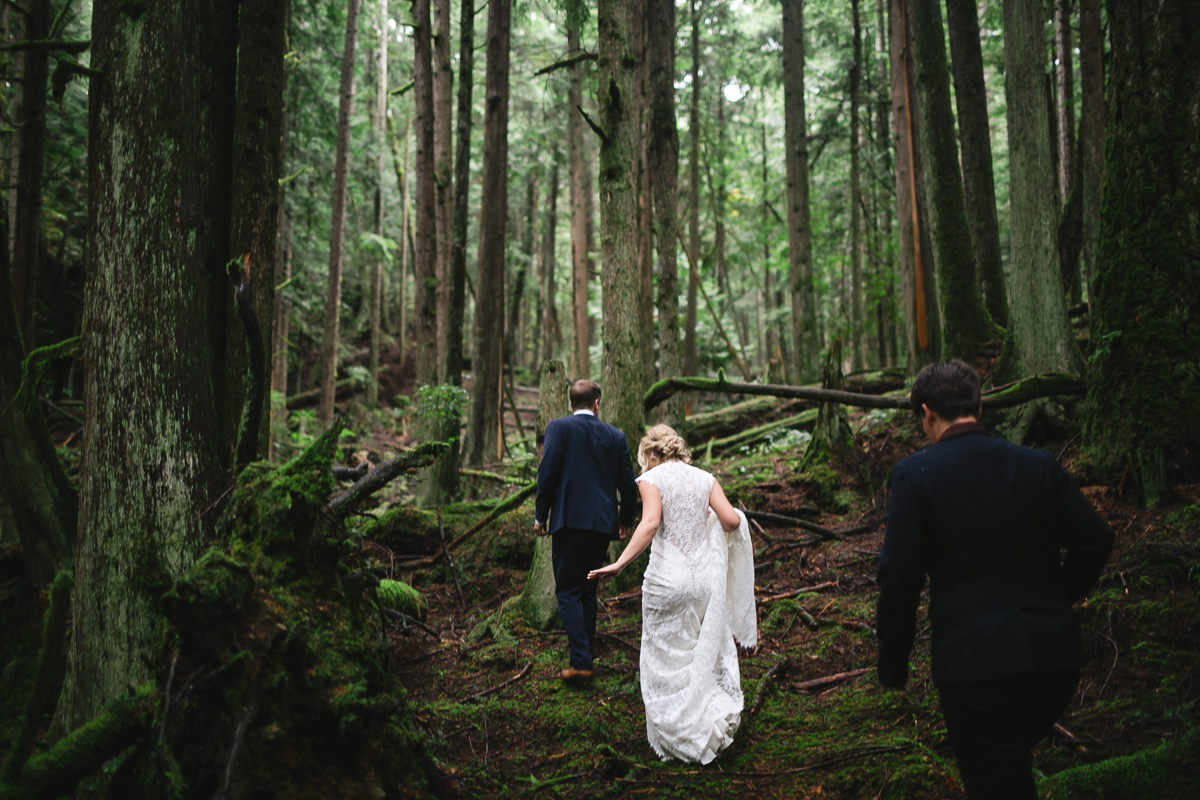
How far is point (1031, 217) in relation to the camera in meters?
7.82

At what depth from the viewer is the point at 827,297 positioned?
1519 inches

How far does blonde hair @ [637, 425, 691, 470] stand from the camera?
4828mm

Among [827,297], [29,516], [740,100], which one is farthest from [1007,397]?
[827,297]

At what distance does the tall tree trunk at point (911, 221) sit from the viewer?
40.5 feet

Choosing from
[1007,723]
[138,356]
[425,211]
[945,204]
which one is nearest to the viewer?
[1007,723]

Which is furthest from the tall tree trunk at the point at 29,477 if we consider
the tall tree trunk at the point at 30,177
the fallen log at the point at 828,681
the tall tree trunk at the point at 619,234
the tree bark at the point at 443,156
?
the tree bark at the point at 443,156

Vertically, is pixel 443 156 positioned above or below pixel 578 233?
below

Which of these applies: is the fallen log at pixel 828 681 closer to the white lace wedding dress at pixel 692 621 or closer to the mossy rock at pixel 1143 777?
the white lace wedding dress at pixel 692 621

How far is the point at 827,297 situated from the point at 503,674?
36.4 m

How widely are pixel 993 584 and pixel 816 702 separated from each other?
9.39ft

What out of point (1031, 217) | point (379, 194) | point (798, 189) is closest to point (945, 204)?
point (1031, 217)

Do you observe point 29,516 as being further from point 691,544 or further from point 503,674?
point 691,544

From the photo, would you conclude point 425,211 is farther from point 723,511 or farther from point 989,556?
point 989,556

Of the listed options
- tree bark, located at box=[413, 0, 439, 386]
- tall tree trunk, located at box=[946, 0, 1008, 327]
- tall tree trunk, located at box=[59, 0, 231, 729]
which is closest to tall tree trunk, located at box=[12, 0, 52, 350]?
tree bark, located at box=[413, 0, 439, 386]
